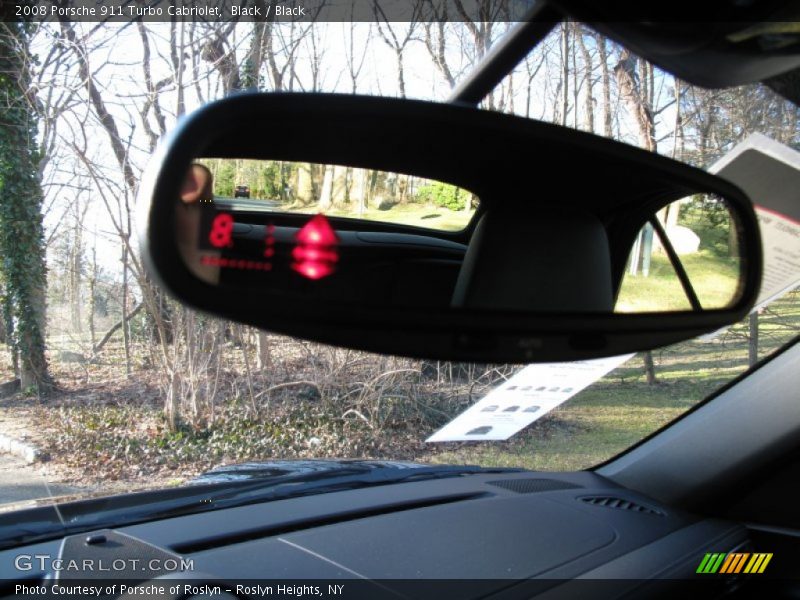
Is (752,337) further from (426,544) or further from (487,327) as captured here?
(487,327)

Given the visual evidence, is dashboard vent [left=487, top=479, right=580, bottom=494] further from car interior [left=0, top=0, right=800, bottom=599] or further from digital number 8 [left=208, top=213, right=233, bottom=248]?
digital number 8 [left=208, top=213, right=233, bottom=248]

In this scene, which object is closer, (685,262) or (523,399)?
(685,262)

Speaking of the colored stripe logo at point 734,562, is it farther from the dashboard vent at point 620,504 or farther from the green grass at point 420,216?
the green grass at point 420,216

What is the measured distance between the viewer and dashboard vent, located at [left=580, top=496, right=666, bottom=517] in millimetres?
3443

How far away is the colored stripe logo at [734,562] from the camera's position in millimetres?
3199

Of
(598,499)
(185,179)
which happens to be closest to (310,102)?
(185,179)

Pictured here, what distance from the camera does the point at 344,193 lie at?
2.32 m

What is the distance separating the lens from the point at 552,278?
1807 millimetres

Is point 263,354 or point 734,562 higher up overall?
point 263,354

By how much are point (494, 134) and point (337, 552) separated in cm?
180

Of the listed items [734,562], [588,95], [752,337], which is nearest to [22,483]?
[734,562]

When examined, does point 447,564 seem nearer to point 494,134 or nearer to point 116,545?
point 116,545

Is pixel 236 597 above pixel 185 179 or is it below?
below

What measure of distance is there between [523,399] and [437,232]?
320cm
